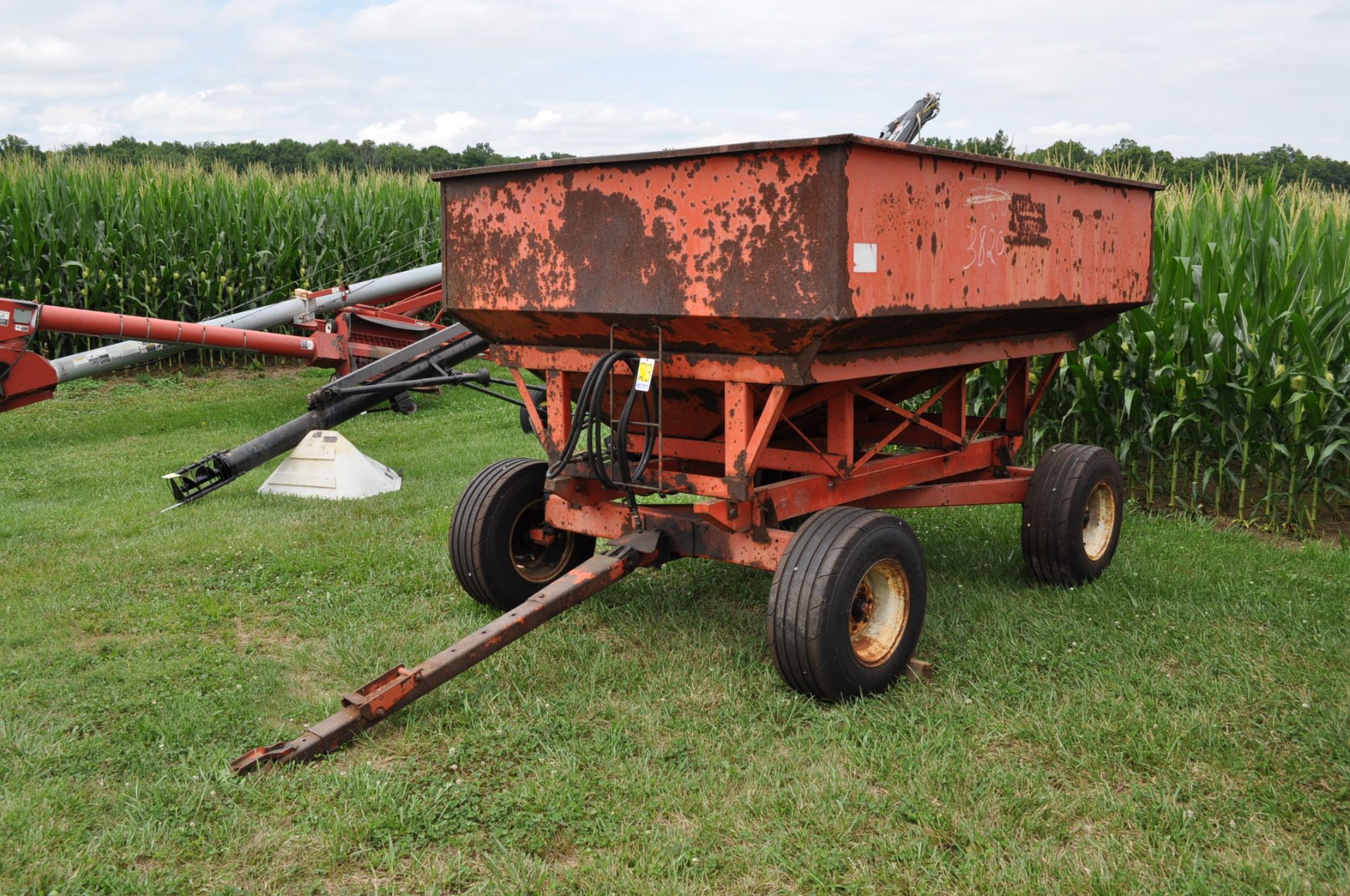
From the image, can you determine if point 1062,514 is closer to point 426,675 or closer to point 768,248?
point 768,248

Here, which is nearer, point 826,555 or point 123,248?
point 826,555

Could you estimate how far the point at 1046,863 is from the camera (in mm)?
2764

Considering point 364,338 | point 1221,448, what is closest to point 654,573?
point 1221,448

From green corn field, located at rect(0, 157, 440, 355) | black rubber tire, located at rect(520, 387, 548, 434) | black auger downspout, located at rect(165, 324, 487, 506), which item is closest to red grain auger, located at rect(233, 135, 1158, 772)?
black rubber tire, located at rect(520, 387, 548, 434)

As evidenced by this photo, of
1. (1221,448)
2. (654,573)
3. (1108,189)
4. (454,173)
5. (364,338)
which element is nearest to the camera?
(454,173)

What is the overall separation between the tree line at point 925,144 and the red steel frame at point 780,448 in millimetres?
1059

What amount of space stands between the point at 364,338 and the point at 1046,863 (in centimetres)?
836

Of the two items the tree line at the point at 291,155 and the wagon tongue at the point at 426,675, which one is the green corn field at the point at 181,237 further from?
the wagon tongue at the point at 426,675

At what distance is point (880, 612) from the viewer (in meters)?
4.00

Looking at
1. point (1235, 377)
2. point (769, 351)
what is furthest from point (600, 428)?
point (1235, 377)

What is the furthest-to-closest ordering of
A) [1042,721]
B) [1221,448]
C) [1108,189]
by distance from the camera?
1. [1221,448]
2. [1108,189]
3. [1042,721]

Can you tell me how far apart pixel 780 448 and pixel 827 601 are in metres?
1.18

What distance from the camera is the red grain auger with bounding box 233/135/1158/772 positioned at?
3.52m

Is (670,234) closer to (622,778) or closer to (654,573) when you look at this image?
(622,778)
